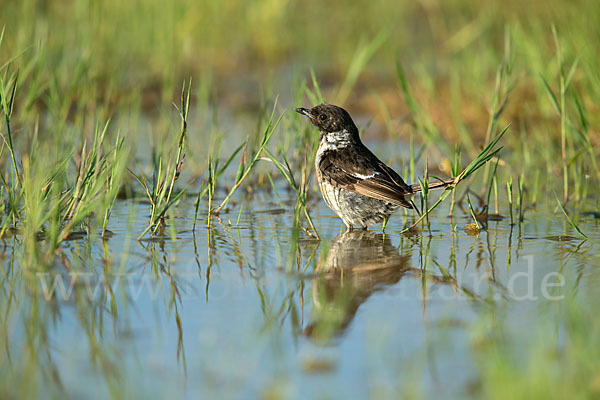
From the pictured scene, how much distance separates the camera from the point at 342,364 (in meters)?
3.43

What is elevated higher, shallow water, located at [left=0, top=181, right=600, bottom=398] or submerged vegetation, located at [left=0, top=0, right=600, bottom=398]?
submerged vegetation, located at [left=0, top=0, right=600, bottom=398]

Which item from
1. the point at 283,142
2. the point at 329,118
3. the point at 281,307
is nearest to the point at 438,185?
the point at 329,118

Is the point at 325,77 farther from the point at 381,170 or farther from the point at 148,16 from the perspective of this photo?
the point at 381,170

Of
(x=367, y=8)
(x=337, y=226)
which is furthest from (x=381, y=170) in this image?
(x=367, y=8)

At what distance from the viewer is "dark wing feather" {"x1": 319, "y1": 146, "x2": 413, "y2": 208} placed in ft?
19.4

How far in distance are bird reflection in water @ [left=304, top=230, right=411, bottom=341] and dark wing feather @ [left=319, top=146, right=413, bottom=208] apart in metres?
0.32

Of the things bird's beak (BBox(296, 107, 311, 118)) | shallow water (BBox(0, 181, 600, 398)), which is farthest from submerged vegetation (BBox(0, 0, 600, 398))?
bird's beak (BBox(296, 107, 311, 118))

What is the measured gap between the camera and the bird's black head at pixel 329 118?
261 inches

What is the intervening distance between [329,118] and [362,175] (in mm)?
698

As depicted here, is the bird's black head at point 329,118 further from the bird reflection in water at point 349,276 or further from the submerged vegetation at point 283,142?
the bird reflection in water at point 349,276

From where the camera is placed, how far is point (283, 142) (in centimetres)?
872

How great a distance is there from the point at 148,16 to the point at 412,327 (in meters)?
8.59

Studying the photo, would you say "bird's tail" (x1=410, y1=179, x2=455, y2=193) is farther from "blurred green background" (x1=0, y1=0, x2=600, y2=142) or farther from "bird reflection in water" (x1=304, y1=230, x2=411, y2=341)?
"blurred green background" (x1=0, y1=0, x2=600, y2=142)

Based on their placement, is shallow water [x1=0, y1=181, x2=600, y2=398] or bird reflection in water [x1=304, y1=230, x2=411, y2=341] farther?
bird reflection in water [x1=304, y1=230, x2=411, y2=341]
